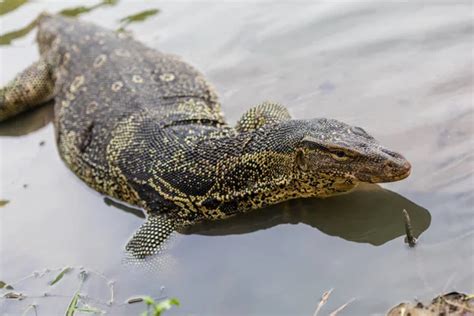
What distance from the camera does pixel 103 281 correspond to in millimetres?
5688

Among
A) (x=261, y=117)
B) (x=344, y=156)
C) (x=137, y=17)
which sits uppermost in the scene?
(x=137, y=17)

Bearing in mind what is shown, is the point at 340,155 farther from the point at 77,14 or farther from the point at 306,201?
the point at 77,14

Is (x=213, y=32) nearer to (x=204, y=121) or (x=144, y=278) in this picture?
(x=204, y=121)

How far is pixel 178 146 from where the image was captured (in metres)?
6.05

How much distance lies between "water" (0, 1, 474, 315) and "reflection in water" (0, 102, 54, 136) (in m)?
0.03

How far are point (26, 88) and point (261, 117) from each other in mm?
3561

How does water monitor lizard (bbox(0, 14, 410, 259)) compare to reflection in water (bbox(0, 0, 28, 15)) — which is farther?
reflection in water (bbox(0, 0, 28, 15))

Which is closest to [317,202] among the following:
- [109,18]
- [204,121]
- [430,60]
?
[204,121]

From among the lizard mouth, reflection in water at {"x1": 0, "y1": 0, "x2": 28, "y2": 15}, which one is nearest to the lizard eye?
the lizard mouth

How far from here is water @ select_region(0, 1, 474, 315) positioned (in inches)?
203

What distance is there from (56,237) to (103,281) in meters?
0.94

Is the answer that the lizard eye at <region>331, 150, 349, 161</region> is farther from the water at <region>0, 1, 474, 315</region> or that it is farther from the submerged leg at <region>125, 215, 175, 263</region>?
the submerged leg at <region>125, 215, 175, 263</region>

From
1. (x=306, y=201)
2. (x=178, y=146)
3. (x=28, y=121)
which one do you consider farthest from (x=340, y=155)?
(x=28, y=121)

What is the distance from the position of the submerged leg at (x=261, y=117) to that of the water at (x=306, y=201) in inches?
24.8
